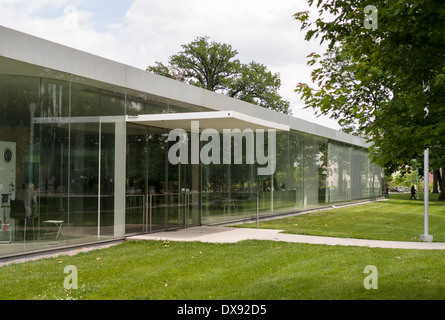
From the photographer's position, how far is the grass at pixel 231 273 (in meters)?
7.32

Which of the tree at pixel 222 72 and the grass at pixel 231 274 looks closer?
the grass at pixel 231 274

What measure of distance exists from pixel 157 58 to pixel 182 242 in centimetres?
4161

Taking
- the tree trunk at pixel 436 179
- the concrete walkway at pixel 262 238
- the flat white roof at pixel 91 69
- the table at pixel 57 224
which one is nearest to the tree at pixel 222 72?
the tree trunk at pixel 436 179

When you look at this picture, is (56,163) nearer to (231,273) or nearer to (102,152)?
(102,152)

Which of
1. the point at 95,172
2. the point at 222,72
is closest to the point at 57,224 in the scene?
the point at 95,172

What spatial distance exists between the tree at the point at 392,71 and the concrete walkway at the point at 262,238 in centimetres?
657

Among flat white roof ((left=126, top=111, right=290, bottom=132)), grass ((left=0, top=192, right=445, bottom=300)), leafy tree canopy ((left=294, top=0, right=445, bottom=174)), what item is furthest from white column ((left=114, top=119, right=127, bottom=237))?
leafy tree canopy ((left=294, top=0, right=445, bottom=174))

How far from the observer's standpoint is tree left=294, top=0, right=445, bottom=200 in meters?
5.71

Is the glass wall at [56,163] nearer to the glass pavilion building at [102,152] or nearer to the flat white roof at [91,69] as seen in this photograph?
the glass pavilion building at [102,152]

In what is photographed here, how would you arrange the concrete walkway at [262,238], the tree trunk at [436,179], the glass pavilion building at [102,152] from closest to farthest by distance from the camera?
the glass pavilion building at [102,152] < the concrete walkway at [262,238] < the tree trunk at [436,179]

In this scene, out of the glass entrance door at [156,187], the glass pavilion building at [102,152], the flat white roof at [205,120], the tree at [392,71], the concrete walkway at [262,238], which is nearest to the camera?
the tree at [392,71]

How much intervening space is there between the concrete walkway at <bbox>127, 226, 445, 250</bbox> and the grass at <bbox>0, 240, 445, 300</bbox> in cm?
105

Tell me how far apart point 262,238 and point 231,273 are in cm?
516

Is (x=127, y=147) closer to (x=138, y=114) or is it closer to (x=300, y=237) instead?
(x=138, y=114)
